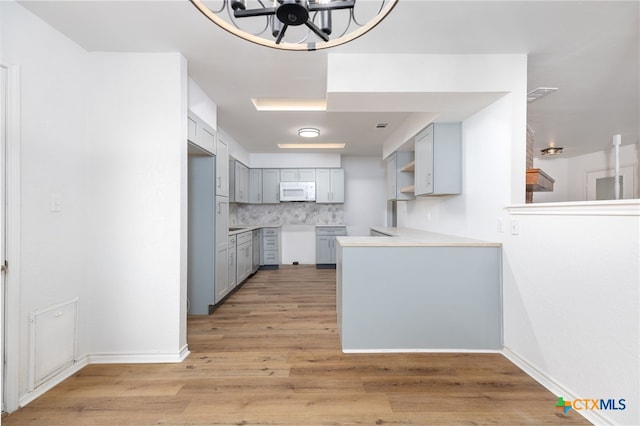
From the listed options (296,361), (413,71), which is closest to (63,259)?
(296,361)

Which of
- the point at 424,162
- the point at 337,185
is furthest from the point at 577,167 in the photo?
the point at 424,162

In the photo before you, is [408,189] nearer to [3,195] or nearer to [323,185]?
[323,185]

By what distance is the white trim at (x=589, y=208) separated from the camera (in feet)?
4.70

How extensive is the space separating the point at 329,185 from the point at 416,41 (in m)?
3.93

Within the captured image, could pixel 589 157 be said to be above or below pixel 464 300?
above

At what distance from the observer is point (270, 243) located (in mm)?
5867

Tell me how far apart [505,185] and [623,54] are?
1415mm

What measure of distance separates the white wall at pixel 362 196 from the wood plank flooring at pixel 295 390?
3.91 meters

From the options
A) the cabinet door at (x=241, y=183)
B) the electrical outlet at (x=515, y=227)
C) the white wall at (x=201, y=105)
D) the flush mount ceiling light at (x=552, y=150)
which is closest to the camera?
the electrical outlet at (x=515, y=227)

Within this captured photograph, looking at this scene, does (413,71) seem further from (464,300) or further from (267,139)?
(267,139)

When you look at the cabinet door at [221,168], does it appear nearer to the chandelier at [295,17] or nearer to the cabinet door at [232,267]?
the cabinet door at [232,267]

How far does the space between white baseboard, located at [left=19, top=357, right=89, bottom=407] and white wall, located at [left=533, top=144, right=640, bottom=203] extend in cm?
838

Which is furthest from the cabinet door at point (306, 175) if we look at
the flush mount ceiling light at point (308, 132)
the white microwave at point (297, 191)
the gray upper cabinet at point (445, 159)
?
the gray upper cabinet at point (445, 159)

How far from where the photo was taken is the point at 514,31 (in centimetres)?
198
